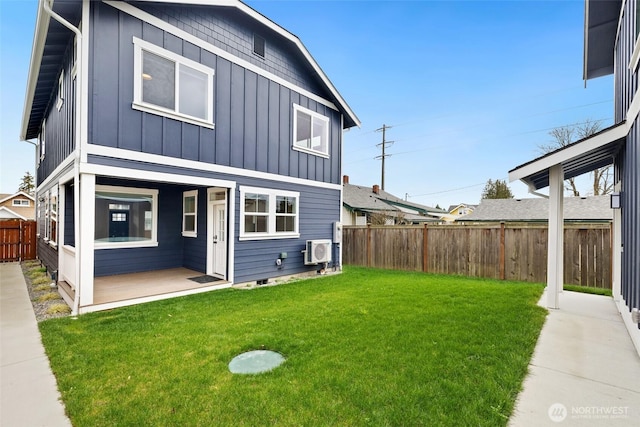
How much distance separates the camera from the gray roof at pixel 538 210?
19.5 meters

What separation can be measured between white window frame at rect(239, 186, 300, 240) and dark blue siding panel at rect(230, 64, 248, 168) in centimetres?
74

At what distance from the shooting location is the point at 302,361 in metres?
3.21

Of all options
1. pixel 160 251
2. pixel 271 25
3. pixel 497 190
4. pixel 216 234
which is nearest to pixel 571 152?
pixel 271 25

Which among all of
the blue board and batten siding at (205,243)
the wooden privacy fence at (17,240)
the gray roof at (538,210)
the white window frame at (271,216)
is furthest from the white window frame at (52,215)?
the gray roof at (538,210)

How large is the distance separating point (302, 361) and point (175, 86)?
5794 millimetres

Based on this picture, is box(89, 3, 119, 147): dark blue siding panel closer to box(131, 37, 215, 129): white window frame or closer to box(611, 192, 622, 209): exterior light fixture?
box(131, 37, 215, 129): white window frame

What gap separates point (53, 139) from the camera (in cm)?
835

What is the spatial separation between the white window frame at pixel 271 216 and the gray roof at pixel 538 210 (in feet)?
65.3

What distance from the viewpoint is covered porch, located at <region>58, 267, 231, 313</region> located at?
546cm

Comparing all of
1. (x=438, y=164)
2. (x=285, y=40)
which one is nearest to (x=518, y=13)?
(x=285, y=40)

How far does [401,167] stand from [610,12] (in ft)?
102

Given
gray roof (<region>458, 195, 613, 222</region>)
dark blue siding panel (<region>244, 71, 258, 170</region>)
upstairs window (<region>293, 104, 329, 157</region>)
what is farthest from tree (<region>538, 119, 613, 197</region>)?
dark blue siding panel (<region>244, 71, 258, 170</region>)

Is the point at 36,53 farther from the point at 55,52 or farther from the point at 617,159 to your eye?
the point at 617,159

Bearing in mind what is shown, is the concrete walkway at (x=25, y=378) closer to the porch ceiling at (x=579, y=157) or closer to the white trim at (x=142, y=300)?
the white trim at (x=142, y=300)
